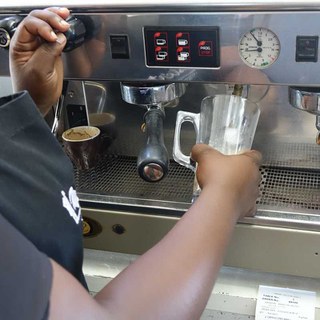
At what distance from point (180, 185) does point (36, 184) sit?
412mm

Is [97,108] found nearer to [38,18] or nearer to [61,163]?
[38,18]

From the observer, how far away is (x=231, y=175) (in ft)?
2.19

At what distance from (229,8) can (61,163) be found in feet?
1.04

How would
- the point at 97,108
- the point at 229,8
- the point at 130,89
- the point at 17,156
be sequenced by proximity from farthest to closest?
1. the point at 97,108
2. the point at 130,89
3. the point at 229,8
4. the point at 17,156

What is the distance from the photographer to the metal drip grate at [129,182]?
86 centimetres

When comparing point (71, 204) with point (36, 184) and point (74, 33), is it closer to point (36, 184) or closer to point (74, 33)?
point (36, 184)

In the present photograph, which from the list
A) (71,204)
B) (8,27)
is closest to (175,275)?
(71,204)

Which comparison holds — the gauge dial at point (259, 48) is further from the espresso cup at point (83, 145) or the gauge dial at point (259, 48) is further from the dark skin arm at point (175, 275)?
the espresso cup at point (83, 145)

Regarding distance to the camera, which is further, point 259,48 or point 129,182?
point 129,182

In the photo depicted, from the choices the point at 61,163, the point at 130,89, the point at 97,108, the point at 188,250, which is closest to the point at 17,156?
the point at 61,163

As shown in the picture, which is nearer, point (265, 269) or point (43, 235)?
point (43, 235)

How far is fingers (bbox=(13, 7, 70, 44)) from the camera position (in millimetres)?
684

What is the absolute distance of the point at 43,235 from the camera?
19.8 inches

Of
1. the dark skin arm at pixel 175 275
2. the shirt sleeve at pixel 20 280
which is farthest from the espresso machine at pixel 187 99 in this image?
the shirt sleeve at pixel 20 280
